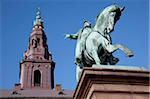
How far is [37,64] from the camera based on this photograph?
6769cm

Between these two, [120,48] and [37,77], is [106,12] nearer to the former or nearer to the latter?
[120,48]

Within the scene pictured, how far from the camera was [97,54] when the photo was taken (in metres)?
8.38

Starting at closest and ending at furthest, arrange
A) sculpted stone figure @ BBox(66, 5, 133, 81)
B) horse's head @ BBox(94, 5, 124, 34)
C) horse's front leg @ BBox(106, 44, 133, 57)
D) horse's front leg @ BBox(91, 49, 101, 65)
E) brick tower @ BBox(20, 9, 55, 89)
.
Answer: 1. horse's front leg @ BBox(106, 44, 133, 57)
2. horse's front leg @ BBox(91, 49, 101, 65)
3. sculpted stone figure @ BBox(66, 5, 133, 81)
4. horse's head @ BBox(94, 5, 124, 34)
5. brick tower @ BBox(20, 9, 55, 89)

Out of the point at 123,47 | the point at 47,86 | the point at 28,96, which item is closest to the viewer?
the point at 123,47

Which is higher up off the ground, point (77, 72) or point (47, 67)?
point (47, 67)

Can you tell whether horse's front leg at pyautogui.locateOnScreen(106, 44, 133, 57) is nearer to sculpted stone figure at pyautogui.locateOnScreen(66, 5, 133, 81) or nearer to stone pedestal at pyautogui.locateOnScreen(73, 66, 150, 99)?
Answer: sculpted stone figure at pyautogui.locateOnScreen(66, 5, 133, 81)

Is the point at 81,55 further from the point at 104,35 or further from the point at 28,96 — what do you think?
the point at 28,96

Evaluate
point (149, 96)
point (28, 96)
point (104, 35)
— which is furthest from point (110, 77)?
point (28, 96)

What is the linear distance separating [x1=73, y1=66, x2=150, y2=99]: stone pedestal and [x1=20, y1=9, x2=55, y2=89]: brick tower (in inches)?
2245

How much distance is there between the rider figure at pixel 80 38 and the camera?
349 inches

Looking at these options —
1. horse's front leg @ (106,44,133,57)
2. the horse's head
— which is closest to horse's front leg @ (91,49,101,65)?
horse's front leg @ (106,44,133,57)

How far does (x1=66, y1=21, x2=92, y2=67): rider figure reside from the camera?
29.1 ft

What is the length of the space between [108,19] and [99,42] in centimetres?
67

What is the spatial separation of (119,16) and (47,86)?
56116mm
